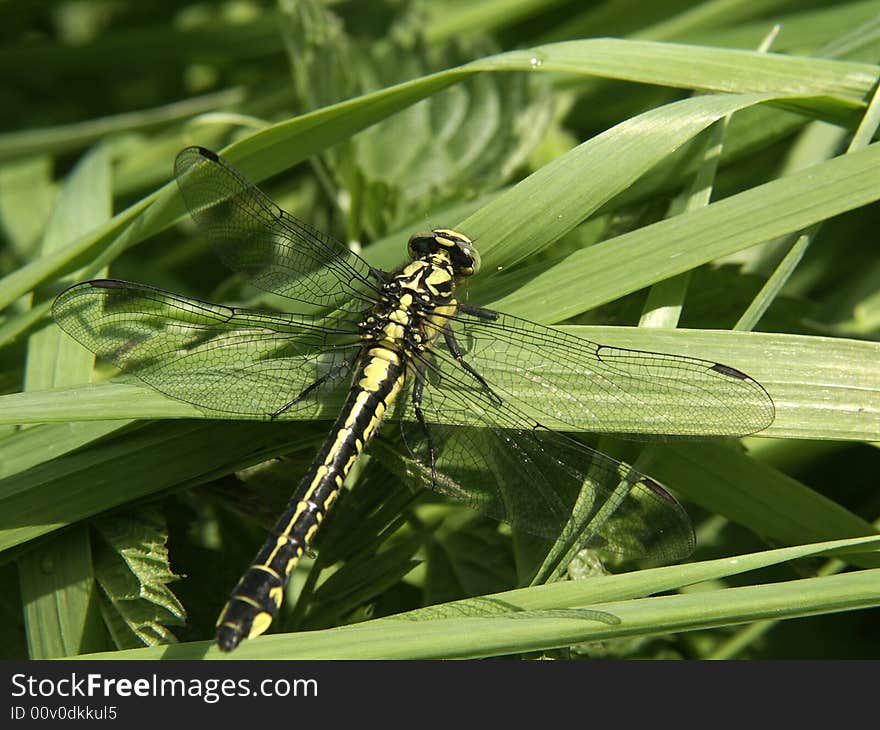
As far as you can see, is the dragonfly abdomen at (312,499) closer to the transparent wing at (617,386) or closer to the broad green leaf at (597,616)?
the broad green leaf at (597,616)

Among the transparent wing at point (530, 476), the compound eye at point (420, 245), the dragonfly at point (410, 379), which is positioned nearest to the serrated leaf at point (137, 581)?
the dragonfly at point (410, 379)

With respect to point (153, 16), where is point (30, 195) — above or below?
below

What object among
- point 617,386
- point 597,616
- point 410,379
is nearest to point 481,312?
point 410,379

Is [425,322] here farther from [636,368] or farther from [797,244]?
[797,244]

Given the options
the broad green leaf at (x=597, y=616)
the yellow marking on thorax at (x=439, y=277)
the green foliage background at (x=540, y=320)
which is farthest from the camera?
the yellow marking on thorax at (x=439, y=277)

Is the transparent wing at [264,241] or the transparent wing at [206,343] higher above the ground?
the transparent wing at [264,241]

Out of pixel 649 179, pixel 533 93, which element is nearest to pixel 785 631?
pixel 649 179

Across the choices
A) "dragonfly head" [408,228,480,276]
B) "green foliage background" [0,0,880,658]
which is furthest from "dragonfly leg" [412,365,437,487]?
Answer: "dragonfly head" [408,228,480,276]
